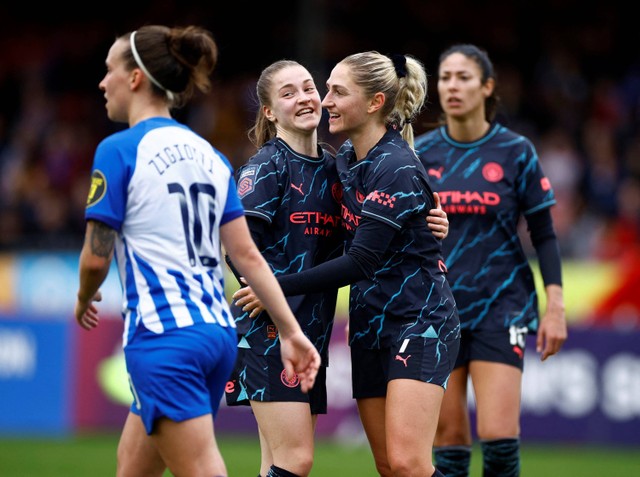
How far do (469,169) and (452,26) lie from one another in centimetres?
1177

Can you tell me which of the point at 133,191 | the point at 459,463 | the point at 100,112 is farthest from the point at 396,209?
the point at 100,112

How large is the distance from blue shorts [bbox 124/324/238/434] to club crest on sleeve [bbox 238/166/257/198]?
46.0 inches

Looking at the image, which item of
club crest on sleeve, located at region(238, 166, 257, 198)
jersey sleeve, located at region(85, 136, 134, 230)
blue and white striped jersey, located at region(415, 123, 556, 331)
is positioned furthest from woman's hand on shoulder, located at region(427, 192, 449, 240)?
jersey sleeve, located at region(85, 136, 134, 230)

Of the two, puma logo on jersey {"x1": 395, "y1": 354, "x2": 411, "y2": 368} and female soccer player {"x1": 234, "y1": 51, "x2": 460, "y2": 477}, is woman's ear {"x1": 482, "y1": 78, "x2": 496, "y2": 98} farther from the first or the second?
puma logo on jersey {"x1": 395, "y1": 354, "x2": 411, "y2": 368}

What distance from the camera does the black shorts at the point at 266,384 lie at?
5.23m

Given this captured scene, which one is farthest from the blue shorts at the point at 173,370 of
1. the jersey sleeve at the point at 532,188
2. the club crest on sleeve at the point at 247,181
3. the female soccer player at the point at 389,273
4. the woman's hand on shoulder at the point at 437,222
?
the jersey sleeve at the point at 532,188

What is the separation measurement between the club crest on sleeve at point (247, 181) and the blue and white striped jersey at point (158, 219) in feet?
3.20

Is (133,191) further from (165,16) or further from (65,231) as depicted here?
(165,16)

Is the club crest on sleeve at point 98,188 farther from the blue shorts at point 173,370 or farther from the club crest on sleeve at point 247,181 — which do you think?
the club crest on sleeve at point 247,181

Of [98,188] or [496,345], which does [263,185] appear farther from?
[496,345]

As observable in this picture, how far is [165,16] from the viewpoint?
19.4 metres

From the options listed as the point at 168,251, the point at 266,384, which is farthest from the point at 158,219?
the point at 266,384

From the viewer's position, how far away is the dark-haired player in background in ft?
20.6

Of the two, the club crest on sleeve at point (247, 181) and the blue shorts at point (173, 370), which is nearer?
the blue shorts at point (173, 370)
